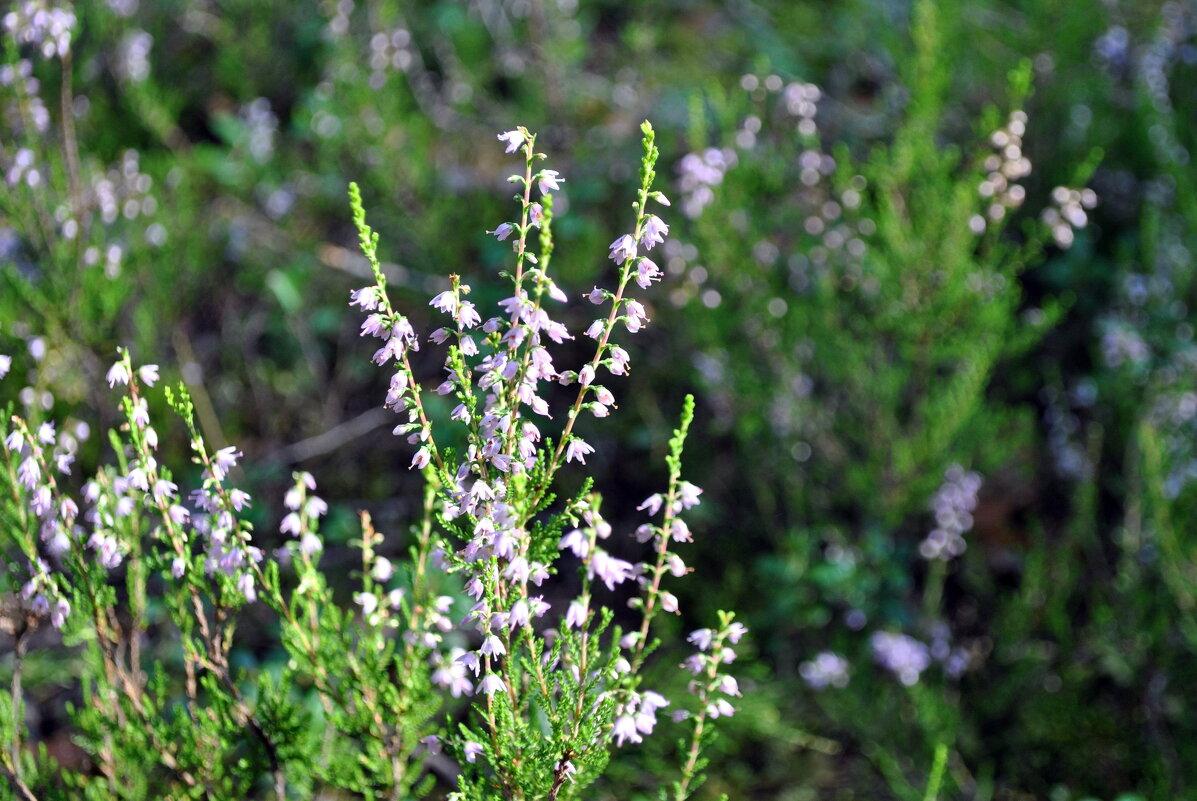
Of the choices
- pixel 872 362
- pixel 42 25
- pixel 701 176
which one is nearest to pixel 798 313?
pixel 872 362

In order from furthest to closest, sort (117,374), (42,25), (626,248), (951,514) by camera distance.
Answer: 1. (951,514)
2. (42,25)
3. (117,374)
4. (626,248)

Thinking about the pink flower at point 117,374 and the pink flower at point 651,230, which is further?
the pink flower at point 117,374

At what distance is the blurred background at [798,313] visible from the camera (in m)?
3.57

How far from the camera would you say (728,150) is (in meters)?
4.02

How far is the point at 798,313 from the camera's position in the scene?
3.95 meters

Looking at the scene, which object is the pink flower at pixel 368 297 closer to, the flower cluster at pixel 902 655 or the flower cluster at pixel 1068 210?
the flower cluster at pixel 1068 210

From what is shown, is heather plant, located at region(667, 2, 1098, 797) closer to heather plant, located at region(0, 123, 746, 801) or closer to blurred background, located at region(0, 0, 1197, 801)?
blurred background, located at region(0, 0, 1197, 801)

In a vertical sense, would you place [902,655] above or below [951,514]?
below

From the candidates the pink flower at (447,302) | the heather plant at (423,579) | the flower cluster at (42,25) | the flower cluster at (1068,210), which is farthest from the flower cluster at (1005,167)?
the flower cluster at (42,25)

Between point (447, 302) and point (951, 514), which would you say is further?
point (951, 514)

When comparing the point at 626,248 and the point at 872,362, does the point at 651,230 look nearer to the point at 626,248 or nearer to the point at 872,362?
the point at 626,248

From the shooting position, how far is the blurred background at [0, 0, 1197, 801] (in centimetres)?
357

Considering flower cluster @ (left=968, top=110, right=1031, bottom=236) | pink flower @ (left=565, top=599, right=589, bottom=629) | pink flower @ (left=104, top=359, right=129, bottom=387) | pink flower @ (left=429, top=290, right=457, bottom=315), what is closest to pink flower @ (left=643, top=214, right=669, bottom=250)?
pink flower @ (left=429, top=290, right=457, bottom=315)

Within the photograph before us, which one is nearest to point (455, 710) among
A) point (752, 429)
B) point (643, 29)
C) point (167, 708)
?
point (167, 708)
